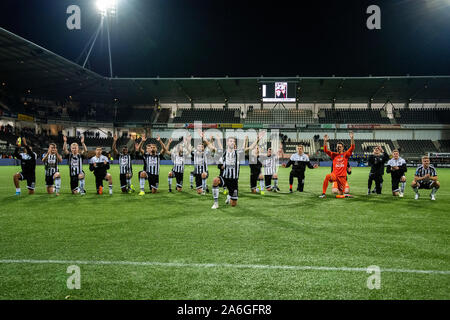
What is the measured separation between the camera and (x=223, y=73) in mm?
42969

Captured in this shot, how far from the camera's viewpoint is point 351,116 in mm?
48812

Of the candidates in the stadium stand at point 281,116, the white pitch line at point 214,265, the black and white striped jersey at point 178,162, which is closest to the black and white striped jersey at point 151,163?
the black and white striped jersey at point 178,162

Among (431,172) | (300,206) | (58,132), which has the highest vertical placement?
(58,132)

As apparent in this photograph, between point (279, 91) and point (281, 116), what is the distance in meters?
6.45

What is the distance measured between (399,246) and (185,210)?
532cm

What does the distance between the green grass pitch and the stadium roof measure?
34048 mm

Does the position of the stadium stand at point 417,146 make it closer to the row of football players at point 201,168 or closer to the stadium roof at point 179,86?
the stadium roof at point 179,86

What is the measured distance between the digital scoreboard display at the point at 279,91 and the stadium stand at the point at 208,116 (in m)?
8.35

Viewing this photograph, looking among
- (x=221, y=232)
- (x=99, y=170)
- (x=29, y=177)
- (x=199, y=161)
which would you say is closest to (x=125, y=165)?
(x=99, y=170)

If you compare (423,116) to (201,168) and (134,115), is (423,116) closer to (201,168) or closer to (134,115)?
(201,168)

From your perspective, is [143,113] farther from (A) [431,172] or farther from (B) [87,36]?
(A) [431,172]
